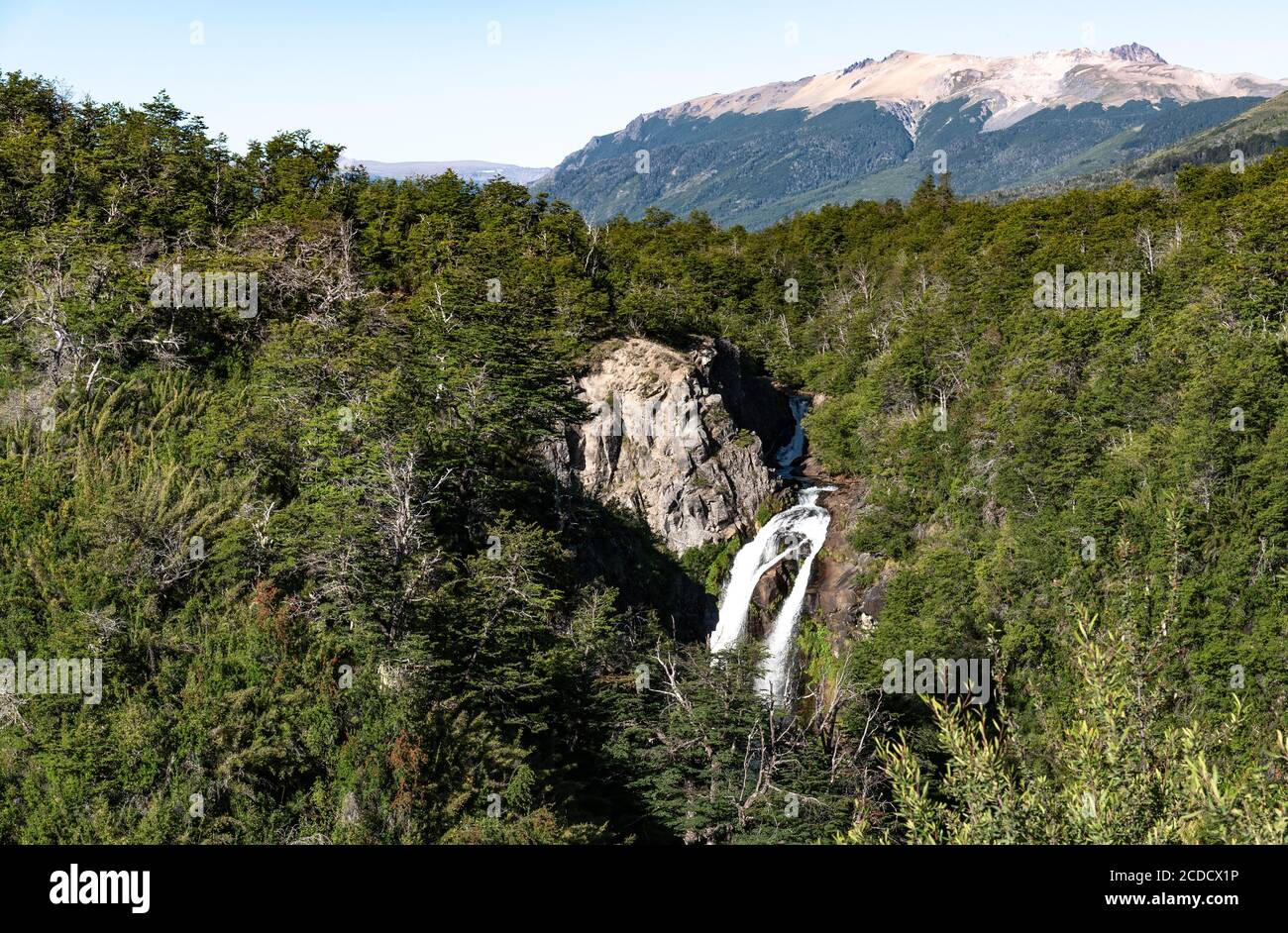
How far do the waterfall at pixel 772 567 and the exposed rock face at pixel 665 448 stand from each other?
241cm

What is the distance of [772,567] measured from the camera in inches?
2459

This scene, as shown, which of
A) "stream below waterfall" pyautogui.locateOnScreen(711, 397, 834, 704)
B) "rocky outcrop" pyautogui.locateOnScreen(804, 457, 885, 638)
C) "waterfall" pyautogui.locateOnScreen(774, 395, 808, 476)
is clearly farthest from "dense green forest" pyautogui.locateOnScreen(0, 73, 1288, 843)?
"waterfall" pyautogui.locateOnScreen(774, 395, 808, 476)

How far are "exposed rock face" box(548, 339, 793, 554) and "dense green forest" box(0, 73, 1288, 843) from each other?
3736 millimetres

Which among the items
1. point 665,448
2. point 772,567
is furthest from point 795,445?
point 772,567

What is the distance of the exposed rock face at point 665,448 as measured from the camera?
63594 mm

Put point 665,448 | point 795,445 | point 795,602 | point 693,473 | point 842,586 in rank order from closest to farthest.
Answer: point 795,602 < point 842,586 < point 665,448 < point 693,473 < point 795,445

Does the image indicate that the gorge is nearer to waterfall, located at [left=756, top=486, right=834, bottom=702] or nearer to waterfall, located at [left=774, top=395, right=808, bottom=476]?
waterfall, located at [left=756, top=486, right=834, bottom=702]

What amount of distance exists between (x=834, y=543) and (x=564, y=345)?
24323 mm

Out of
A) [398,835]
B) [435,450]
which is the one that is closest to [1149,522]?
[435,450]

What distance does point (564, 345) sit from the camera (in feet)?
197

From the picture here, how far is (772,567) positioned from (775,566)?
250mm

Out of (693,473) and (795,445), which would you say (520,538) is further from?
(795,445)

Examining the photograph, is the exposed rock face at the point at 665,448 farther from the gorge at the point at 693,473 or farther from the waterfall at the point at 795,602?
the waterfall at the point at 795,602
